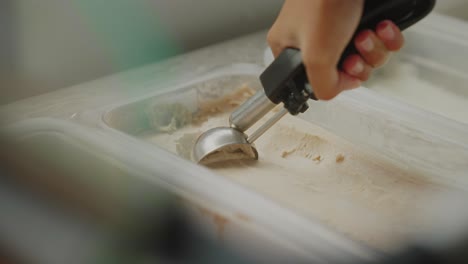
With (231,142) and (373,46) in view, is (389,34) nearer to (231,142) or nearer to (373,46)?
(373,46)

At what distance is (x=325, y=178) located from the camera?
0.72m

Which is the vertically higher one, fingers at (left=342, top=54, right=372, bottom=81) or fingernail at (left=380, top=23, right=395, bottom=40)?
fingernail at (left=380, top=23, right=395, bottom=40)

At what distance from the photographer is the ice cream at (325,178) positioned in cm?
59

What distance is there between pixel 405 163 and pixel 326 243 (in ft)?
1.01

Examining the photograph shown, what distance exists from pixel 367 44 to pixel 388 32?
26mm

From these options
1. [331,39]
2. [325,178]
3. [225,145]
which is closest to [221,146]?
[225,145]

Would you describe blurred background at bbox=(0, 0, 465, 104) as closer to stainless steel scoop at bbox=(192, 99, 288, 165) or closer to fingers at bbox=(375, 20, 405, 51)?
stainless steel scoop at bbox=(192, 99, 288, 165)

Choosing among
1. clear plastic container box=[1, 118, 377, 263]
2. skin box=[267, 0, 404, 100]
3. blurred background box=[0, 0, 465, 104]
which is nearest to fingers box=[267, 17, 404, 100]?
skin box=[267, 0, 404, 100]

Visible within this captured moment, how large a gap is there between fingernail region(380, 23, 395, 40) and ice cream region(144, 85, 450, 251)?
0.18 meters

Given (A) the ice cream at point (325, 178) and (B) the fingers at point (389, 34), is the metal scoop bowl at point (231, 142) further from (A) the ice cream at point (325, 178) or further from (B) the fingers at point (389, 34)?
(B) the fingers at point (389, 34)

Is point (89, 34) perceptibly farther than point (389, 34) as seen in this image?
Yes

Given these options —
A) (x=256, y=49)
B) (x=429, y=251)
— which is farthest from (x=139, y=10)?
(x=429, y=251)

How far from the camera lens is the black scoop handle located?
547 millimetres

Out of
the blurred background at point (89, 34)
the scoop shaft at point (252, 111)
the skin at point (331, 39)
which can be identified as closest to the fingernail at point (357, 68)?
the skin at point (331, 39)
